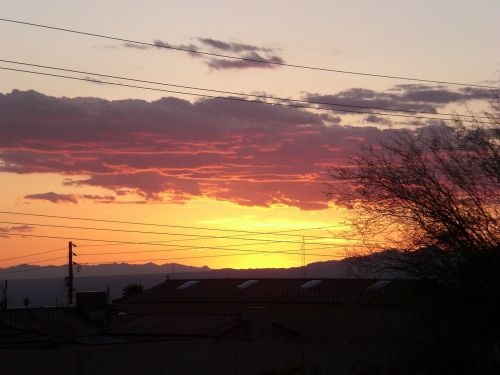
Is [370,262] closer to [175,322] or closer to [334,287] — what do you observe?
[175,322]

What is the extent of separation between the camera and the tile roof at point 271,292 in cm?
4834

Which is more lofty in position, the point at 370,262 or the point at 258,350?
the point at 370,262

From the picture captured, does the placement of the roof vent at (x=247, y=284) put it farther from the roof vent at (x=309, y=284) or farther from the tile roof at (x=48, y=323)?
the tile roof at (x=48, y=323)

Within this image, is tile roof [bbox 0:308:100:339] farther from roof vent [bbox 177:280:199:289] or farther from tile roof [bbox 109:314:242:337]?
roof vent [bbox 177:280:199:289]

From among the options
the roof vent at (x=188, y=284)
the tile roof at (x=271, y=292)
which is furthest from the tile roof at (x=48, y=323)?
the roof vent at (x=188, y=284)

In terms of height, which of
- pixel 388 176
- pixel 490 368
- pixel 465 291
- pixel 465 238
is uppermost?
pixel 388 176

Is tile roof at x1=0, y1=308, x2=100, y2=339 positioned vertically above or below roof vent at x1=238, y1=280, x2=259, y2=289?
below

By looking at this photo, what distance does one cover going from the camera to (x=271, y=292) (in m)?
52.5

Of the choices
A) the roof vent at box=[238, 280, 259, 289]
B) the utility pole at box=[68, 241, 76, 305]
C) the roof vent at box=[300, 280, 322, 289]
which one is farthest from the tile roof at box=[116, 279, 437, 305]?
the utility pole at box=[68, 241, 76, 305]

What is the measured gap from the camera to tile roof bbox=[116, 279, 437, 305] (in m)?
48.3

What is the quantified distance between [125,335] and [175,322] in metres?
2.77

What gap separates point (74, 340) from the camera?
3891 centimetres

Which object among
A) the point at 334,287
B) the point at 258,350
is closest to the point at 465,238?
the point at 258,350

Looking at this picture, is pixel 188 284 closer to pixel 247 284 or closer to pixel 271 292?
pixel 247 284
